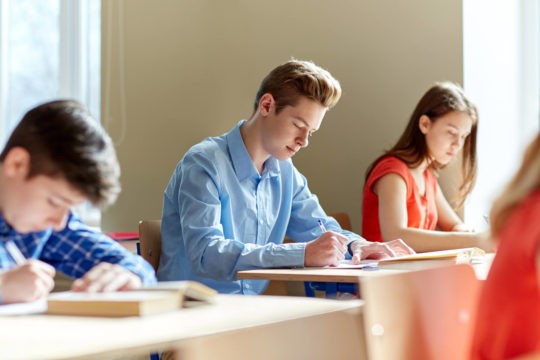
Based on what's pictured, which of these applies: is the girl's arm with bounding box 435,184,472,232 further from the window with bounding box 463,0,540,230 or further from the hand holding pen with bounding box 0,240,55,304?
the hand holding pen with bounding box 0,240,55,304

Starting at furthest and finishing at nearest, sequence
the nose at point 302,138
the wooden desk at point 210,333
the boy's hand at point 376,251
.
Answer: the nose at point 302,138 < the boy's hand at point 376,251 < the wooden desk at point 210,333

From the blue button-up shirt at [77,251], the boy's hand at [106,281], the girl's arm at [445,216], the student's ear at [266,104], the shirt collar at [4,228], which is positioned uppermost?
the student's ear at [266,104]

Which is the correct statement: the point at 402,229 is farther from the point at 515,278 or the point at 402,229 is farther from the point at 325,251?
the point at 515,278

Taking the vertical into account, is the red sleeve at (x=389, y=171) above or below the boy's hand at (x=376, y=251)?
above

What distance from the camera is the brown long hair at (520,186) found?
124 cm

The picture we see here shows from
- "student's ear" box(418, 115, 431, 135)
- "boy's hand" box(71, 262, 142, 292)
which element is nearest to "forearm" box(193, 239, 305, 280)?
"boy's hand" box(71, 262, 142, 292)

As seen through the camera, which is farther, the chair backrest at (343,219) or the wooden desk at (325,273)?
the chair backrest at (343,219)

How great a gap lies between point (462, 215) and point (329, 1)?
3.92ft

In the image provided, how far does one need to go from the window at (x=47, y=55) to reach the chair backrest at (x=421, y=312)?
11.0 ft

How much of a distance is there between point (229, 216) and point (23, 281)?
3.95ft

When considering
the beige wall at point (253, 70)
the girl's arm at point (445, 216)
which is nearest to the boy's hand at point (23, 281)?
A: the girl's arm at point (445, 216)

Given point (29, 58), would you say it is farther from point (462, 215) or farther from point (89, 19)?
point (462, 215)

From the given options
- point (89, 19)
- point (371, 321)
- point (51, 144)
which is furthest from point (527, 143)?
point (89, 19)

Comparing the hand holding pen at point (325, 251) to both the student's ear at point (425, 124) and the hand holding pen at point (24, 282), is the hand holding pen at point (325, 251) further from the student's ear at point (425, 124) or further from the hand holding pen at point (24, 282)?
the student's ear at point (425, 124)
